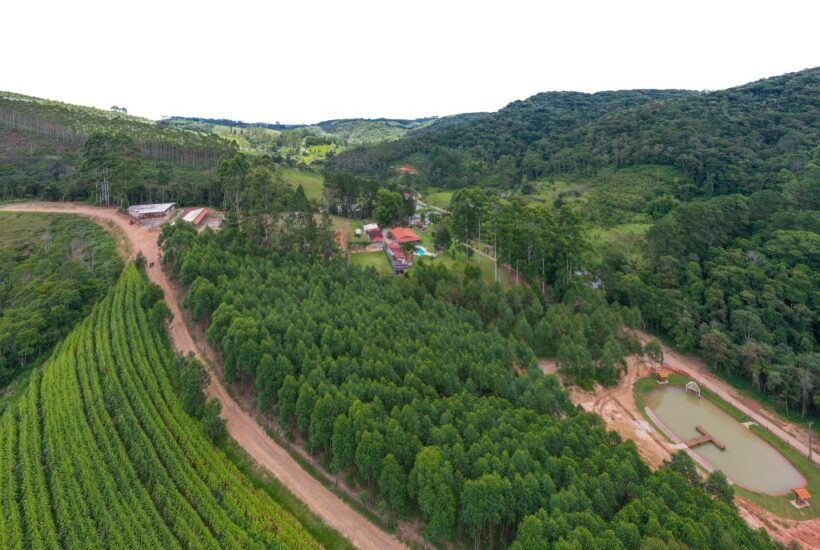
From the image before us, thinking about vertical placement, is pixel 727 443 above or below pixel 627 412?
below

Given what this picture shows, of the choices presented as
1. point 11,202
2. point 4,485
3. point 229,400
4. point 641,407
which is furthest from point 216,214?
point 641,407

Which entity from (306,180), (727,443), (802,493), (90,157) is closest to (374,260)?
(727,443)

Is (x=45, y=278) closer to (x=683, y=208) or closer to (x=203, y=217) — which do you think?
(x=203, y=217)

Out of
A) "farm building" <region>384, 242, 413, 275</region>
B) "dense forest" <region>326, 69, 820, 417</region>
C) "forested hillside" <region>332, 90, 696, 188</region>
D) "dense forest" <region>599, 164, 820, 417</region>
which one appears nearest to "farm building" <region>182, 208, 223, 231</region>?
"dense forest" <region>326, 69, 820, 417</region>

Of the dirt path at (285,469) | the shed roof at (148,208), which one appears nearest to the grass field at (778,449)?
the dirt path at (285,469)

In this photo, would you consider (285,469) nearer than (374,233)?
Yes

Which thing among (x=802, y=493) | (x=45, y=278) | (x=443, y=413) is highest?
(x=45, y=278)
